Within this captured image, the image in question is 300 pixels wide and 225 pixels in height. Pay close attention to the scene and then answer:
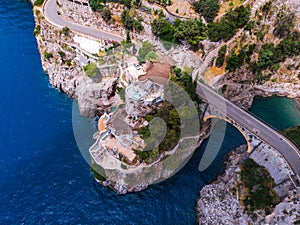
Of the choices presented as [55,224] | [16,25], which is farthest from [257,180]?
[16,25]

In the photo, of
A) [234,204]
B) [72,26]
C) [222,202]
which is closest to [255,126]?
[234,204]

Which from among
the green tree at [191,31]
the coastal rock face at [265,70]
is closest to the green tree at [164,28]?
the green tree at [191,31]

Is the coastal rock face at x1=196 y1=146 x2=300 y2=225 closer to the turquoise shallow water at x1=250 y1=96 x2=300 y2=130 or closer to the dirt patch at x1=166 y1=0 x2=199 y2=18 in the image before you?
the turquoise shallow water at x1=250 y1=96 x2=300 y2=130

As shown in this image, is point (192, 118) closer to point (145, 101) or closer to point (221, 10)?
point (145, 101)

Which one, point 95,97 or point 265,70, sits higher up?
point 265,70

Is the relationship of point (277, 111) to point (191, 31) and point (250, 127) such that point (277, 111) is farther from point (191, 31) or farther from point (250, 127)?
point (191, 31)

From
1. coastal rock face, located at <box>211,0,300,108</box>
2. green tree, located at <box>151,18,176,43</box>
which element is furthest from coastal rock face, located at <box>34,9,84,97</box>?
coastal rock face, located at <box>211,0,300,108</box>
